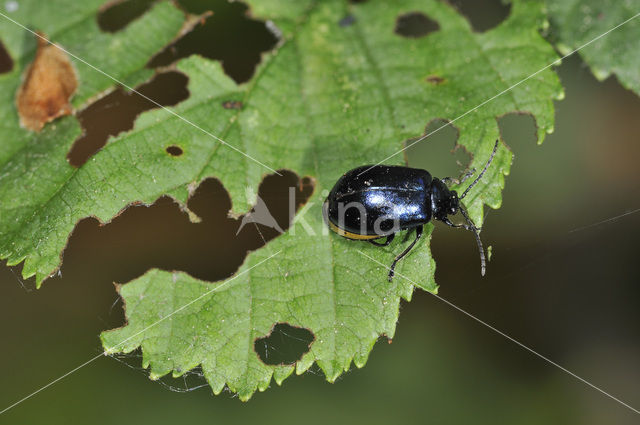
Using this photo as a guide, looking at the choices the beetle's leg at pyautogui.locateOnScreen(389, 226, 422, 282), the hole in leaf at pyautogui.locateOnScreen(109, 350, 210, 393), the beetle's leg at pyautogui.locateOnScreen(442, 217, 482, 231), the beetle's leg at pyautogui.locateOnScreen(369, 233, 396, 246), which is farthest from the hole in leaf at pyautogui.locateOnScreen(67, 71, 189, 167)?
the beetle's leg at pyautogui.locateOnScreen(442, 217, 482, 231)

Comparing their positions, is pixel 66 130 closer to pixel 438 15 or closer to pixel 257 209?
Result: pixel 257 209

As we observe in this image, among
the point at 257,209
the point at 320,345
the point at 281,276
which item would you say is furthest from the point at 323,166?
the point at 320,345

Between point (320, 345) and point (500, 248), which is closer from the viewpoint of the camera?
point (320, 345)

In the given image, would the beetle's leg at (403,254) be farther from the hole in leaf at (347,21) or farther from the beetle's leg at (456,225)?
the hole in leaf at (347,21)

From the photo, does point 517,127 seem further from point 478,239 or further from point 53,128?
point 53,128

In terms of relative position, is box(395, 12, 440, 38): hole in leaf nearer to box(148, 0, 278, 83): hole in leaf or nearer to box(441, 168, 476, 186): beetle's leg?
box(148, 0, 278, 83): hole in leaf

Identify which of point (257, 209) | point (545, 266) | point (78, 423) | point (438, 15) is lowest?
point (78, 423)
